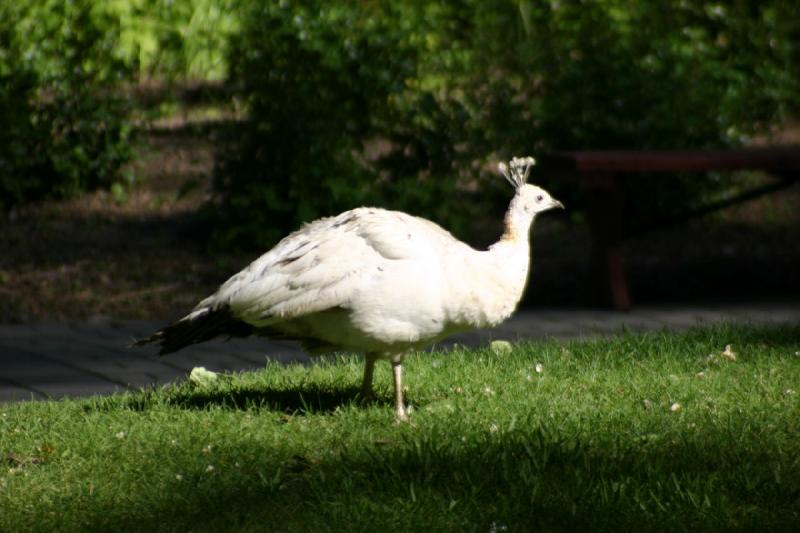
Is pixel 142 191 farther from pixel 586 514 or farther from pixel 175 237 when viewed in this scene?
pixel 586 514

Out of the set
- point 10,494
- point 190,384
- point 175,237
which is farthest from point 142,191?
point 10,494

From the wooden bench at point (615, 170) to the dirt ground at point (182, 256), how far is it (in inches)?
14.6

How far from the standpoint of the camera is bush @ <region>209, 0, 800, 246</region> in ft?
29.3

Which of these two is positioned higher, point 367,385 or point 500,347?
point 367,385

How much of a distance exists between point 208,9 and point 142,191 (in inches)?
117

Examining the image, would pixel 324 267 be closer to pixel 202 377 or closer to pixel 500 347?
pixel 202 377

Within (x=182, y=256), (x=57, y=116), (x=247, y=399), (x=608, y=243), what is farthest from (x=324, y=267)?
(x=57, y=116)

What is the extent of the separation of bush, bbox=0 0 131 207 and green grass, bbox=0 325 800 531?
4430 millimetres

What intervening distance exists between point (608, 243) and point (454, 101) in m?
1.90

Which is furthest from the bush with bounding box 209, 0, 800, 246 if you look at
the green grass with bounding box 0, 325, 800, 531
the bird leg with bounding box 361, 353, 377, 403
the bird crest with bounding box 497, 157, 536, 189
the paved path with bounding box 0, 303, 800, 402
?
the bird crest with bounding box 497, 157, 536, 189

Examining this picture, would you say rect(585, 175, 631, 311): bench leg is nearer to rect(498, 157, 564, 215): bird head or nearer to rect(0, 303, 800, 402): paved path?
rect(0, 303, 800, 402): paved path

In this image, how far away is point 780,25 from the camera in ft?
37.1

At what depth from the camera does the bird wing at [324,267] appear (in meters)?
4.73

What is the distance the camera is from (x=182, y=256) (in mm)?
9023
